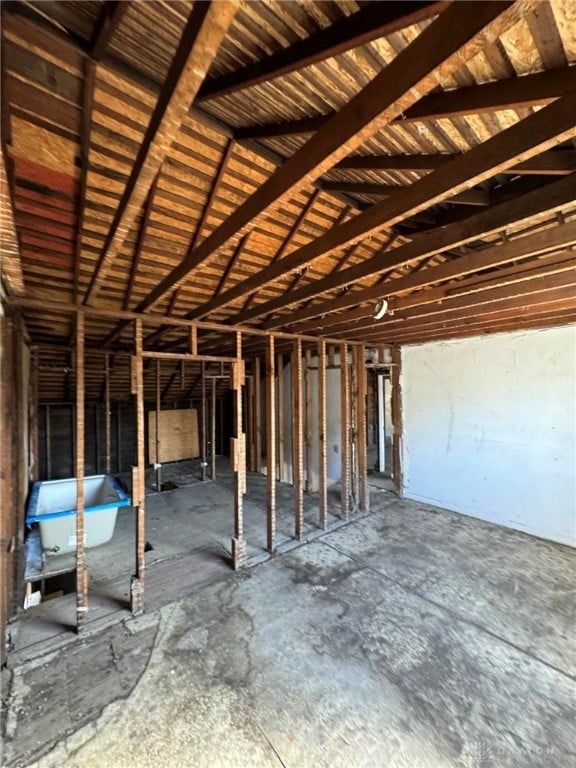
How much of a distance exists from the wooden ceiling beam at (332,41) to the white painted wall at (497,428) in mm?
4176

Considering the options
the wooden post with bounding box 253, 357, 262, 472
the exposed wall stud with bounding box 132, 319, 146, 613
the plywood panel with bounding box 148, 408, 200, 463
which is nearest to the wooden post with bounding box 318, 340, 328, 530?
the exposed wall stud with bounding box 132, 319, 146, 613

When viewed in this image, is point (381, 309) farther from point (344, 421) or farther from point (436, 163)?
point (344, 421)

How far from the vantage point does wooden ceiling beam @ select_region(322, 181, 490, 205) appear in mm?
1704

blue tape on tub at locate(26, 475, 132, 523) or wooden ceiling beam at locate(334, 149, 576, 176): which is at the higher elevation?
wooden ceiling beam at locate(334, 149, 576, 176)

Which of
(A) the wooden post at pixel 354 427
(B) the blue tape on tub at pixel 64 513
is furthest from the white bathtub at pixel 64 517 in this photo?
(A) the wooden post at pixel 354 427

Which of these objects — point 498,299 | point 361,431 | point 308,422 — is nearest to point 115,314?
point 498,299

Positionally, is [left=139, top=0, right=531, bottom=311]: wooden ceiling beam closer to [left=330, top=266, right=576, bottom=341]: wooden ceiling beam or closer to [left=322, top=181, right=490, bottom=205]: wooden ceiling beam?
[left=322, top=181, right=490, bottom=205]: wooden ceiling beam

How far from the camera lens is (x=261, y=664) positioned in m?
1.98

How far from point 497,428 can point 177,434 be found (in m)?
6.51

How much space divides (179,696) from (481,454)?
4.25 metres

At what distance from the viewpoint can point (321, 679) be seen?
74.0 inches

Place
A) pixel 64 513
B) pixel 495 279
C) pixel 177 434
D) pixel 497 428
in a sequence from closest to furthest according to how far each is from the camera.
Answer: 1. pixel 495 279
2. pixel 64 513
3. pixel 497 428
4. pixel 177 434

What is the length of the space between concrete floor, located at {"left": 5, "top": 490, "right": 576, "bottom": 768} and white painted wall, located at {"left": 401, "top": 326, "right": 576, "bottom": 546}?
46.1 inches

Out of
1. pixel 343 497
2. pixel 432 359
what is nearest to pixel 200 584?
pixel 343 497
